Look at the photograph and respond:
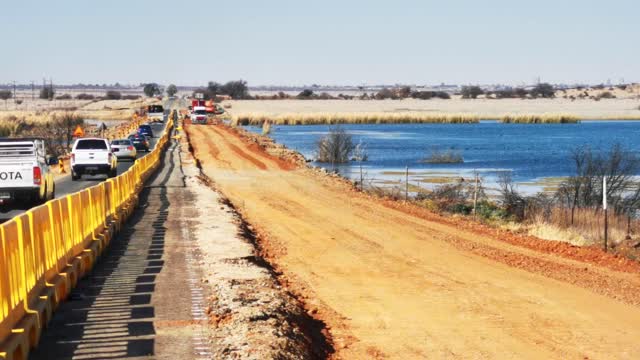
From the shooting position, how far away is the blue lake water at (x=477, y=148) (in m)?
59.4

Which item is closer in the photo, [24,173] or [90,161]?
[24,173]

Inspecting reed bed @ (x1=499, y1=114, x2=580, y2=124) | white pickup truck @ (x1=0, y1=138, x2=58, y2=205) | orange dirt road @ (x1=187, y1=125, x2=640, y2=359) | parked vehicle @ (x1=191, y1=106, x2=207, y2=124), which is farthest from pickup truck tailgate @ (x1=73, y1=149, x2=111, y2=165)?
reed bed @ (x1=499, y1=114, x2=580, y2=124)

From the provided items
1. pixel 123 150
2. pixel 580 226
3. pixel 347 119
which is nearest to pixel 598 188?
pixel 580 226

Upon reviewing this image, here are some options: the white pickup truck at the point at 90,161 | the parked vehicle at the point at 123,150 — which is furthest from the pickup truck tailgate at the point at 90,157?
the parked vehicle at the point at 123,150

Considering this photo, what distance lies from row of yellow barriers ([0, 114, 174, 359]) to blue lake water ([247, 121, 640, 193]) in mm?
36470

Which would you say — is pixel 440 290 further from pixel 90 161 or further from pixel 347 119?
pixel 347 119

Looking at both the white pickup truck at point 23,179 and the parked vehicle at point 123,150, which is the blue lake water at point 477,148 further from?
the white pickup truck at point 23,179

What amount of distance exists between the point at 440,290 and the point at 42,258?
6.98 meters

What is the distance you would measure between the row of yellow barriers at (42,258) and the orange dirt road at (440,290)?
136 inches

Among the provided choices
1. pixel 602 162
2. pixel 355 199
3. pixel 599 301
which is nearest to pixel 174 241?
pixel 599 301

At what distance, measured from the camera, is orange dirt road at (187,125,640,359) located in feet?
42.8

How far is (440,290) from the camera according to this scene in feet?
55.5

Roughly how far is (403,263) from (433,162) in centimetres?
4531

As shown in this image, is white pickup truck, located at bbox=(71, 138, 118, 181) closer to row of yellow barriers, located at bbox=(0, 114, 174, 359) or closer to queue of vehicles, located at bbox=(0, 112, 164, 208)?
queue of vehicles, located at bbox=(0, 112, 164, 208)
